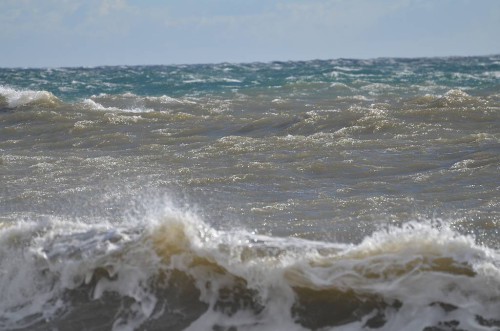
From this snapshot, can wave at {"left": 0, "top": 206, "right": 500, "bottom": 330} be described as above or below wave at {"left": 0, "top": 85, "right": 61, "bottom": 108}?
above

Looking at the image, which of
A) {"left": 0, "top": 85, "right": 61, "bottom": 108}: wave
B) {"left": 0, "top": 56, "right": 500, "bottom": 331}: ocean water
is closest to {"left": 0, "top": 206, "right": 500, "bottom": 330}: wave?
{"left": 0, "top": 56, "right": 500, "bottom": 331}: ocean water

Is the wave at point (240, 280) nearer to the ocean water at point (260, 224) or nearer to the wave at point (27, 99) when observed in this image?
the ocean water at point (260, 224)

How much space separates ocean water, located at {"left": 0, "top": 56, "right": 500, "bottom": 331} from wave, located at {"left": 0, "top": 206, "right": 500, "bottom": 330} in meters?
0.01

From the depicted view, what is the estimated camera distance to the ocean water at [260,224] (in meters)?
4.38

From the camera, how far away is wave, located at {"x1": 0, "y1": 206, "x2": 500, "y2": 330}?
4.24 meters

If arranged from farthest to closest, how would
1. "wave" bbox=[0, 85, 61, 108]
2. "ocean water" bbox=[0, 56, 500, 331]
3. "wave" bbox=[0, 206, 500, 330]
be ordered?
"wave" bbox=[0, 85, 61, 108] → "ocean water" bbox=[0, 56, 500, 331] → "wave" bbox=[0, 206, 500, 330]

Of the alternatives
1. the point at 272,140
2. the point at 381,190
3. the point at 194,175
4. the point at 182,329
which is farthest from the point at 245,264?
the point at 272,140

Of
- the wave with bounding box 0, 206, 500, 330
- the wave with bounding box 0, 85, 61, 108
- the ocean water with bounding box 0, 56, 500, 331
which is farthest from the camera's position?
the wave with bounding box 0, 85, 61, 108

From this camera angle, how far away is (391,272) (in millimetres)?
Answer: 4426

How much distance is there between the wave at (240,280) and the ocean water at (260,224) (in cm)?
1

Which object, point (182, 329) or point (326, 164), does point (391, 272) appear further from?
point (326, 164)

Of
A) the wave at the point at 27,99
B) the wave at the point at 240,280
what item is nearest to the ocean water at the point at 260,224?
the wave at the point at 240,280

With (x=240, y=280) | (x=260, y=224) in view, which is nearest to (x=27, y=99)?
(x=260, y=224)

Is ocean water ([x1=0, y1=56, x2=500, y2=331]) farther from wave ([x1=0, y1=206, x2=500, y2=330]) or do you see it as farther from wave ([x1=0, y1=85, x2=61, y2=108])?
wave ([x1=0, y1=85, x2=61, y2=108])
